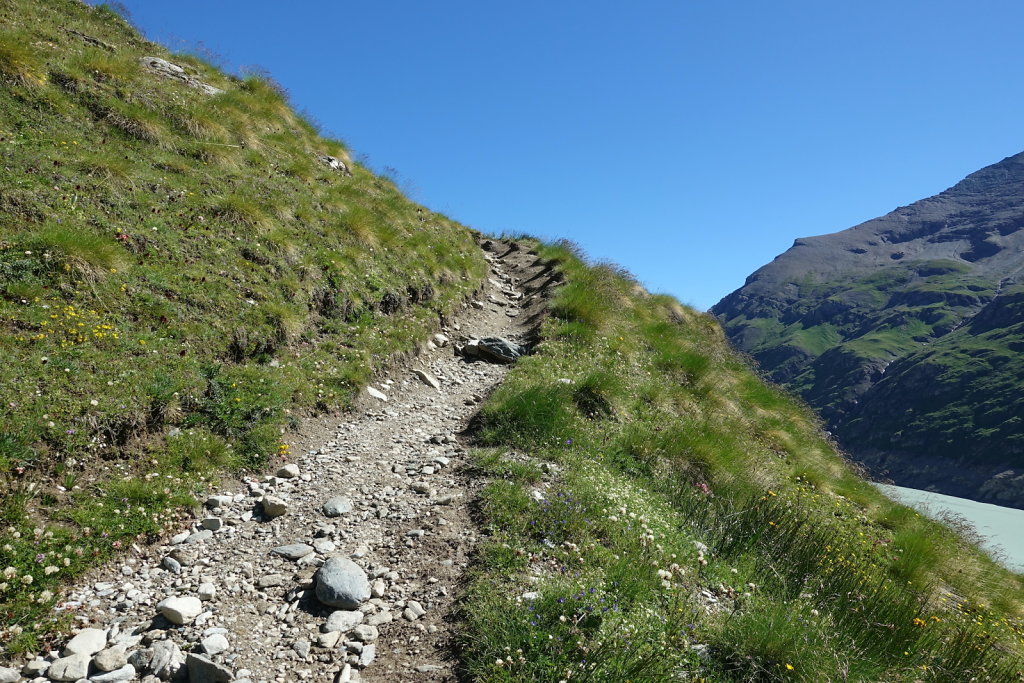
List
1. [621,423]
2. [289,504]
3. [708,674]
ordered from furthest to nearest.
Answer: [621,423]
[289,504]
[708,674]

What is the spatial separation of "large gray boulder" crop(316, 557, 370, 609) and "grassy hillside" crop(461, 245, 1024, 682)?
1156mm

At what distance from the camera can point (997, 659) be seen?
6105 millimetres

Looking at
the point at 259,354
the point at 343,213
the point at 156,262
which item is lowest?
the point at 259,354

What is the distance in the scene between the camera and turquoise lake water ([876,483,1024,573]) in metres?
15.1

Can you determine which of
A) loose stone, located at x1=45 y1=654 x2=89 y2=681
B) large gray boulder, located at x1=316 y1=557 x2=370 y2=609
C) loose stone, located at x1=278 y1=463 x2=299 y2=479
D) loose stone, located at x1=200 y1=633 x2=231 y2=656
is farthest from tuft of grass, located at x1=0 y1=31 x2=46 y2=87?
loose stone, located at x1=200 y1=633 x2=231 y2=656

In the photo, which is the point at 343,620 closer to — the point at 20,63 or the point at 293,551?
the point at 293,551

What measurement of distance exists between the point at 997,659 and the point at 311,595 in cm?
760

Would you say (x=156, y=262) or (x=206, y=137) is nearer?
(x=156, y=262)

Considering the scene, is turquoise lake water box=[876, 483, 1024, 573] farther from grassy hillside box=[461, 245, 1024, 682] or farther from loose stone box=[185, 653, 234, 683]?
loose stone box=[185, 653, 234, 683]

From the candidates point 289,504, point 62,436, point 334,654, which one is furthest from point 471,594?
point 62,436

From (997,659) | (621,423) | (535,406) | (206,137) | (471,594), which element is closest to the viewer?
(471,594)

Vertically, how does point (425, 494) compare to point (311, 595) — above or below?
above

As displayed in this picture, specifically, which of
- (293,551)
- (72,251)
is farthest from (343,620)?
(72,251)

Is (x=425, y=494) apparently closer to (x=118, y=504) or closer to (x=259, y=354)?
(x=118, y=504)
